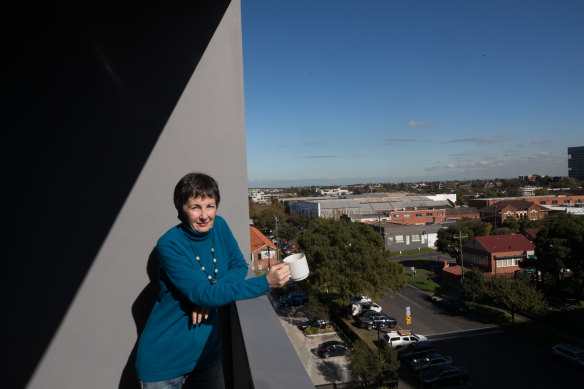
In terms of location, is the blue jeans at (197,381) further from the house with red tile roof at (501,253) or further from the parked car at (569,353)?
the house with red tile roof at (501,253)

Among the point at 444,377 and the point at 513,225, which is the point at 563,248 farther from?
the point at 513,225

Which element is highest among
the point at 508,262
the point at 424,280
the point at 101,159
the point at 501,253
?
the point at 101,159

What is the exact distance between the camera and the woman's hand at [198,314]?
2.99 feet

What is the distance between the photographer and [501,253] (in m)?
14.6

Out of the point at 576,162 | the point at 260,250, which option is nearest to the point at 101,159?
the point at 260,250

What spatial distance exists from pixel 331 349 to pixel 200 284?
8.57 metres

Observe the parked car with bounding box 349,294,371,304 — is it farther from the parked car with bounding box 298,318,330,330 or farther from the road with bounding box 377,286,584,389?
the parked car with bounding box 298,318,330,330

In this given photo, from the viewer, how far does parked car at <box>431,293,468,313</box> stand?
37.0ft

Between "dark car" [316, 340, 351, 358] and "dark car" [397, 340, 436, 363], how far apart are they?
1.26m

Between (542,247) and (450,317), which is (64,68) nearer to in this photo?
(450,317)

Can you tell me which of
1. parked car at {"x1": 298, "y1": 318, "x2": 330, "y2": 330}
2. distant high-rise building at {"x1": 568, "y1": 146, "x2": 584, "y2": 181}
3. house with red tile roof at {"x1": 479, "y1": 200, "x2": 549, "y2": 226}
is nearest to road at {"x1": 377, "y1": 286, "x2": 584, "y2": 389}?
parked car at {"x1": 298, "y1": 318, "x2": 330, "y2": 330}

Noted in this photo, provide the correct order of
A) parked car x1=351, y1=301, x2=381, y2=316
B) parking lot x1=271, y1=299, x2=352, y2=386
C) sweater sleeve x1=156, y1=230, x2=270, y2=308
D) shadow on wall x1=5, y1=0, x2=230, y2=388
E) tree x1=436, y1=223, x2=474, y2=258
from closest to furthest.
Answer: sweater sleeve x1=156, y1=230, x2=270, y2=308, shadow on wall x1=5, y1=0, x2=230, y2=388, parking lot x1=271, y1=299, x2=352, y2=386, parked car x1=351, y1=301, x2=381, y2=316, tree x1=436, y1=223, x2=474, y2=258

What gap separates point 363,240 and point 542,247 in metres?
6.06

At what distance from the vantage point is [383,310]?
11.7 m
